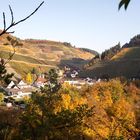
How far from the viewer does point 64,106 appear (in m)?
75.6

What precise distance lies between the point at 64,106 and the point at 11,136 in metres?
25.7

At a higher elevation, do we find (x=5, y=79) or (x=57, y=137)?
(x=5, y=79)

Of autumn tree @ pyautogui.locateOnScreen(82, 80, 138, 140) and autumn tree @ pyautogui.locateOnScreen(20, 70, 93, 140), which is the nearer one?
autumn tree @ pyautogui.locateOnScreen(20, 70, 93, 140)

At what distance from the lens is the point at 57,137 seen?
54094 mm

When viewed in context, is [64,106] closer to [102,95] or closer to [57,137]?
[57,137]

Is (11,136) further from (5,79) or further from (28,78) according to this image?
(28,78)

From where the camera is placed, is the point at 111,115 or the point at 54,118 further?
the point at 111,115

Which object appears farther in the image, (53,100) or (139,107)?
(139,107)

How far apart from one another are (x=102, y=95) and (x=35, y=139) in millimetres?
74540

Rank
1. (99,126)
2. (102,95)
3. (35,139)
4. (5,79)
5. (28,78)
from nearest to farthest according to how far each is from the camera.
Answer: (5,79)
(35,139)
(99,126)
(102,95)
(28,78)

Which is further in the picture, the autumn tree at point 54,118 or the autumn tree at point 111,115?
the autumn tree at point 111,115

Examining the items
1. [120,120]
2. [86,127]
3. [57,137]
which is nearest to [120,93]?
[120,120]

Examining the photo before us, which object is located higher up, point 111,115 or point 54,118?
point 54,118

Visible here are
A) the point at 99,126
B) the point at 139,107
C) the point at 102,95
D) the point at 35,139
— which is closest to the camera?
the point at 35,139
